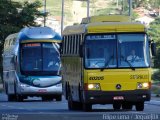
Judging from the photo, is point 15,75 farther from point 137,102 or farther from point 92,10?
point 92,10

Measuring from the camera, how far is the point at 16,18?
76688 mm

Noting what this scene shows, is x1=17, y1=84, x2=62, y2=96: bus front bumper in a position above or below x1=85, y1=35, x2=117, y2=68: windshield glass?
below

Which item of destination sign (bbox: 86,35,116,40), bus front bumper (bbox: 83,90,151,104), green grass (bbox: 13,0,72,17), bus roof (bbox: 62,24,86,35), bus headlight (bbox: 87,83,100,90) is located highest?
green grass (bbox: 13,0,72,17)

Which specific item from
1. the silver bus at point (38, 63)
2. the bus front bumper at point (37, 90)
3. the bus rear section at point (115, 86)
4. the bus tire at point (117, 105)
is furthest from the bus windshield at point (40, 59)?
the bus rear section at point (115, 86)

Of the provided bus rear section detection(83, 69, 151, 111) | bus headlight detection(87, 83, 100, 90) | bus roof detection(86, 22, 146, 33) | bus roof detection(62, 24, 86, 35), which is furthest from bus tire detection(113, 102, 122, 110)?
bus roof detection(62, 24, 86, 35)

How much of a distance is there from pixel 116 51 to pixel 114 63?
42cm

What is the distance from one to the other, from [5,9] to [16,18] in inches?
49.0

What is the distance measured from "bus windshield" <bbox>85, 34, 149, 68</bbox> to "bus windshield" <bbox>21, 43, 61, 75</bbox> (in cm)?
1601

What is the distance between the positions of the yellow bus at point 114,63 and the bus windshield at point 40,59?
15116 mm

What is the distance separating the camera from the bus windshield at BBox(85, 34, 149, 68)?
1209 inches

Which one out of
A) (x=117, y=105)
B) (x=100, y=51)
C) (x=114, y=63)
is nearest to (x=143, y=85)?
(x=114, y=63)

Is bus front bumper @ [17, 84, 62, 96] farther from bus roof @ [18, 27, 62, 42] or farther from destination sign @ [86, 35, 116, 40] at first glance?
destination sign @ [86, 35, 116, 40]

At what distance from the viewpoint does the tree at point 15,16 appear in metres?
74.7

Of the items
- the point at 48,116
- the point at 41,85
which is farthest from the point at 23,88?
the point at 48,116
